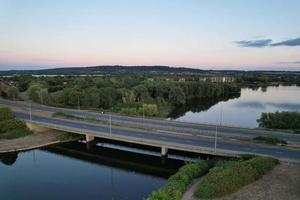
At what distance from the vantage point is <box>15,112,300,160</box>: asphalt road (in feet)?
121

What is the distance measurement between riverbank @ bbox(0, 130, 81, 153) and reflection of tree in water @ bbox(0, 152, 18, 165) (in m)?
1.03

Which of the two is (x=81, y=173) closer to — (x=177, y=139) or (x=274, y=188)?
(x=177, y=139)

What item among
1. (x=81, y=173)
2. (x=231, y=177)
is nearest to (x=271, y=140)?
(x=231, y=177)

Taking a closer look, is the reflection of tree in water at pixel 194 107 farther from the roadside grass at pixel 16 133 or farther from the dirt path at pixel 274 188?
the dirt path at pixel 274 188

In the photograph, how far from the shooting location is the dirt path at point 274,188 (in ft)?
82.9

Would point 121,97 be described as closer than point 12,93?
Yes

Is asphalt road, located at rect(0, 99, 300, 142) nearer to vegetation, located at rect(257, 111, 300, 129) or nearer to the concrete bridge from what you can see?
the concrete bridge

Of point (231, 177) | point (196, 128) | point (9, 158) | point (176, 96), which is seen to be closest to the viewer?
point (231, 177)

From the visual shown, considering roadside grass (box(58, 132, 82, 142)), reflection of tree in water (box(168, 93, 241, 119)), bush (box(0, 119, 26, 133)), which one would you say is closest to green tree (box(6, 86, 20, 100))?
bush (box(0, 119, 26, 133))

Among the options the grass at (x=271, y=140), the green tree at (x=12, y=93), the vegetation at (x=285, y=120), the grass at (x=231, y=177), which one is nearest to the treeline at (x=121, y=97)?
the green tree at (x=12, y=93)

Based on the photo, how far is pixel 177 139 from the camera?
43.9 meters

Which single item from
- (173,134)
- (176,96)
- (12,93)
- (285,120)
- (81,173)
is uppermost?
(12,93)

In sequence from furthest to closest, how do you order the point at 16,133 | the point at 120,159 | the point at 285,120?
the point at 285,120, the point at 16,133, the point at 120,159

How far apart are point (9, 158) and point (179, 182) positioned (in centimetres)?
2968
